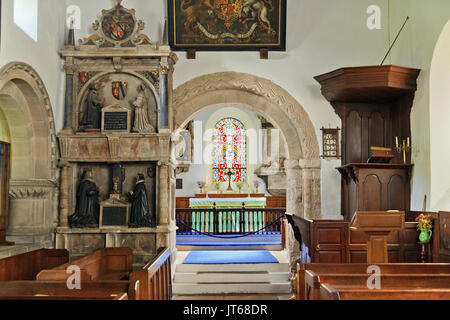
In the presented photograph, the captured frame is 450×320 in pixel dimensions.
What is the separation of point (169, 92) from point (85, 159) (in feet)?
6.38

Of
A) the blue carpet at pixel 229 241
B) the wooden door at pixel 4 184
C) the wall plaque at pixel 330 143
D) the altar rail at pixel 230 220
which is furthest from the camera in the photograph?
the altar rail at pixel 230 220

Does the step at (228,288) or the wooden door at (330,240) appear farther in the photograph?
the step at (228,288)

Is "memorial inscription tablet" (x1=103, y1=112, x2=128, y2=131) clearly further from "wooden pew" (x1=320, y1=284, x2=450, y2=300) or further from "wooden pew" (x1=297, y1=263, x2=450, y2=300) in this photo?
"wooden pew" (x1=320, y1=284, x2=450, y2=300)

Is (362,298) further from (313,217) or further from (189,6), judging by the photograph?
(189,6)

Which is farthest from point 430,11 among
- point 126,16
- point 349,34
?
point 126,16

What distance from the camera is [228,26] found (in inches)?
357

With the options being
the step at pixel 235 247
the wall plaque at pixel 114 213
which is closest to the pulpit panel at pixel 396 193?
the step at pixel 235 247

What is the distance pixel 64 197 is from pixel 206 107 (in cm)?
332

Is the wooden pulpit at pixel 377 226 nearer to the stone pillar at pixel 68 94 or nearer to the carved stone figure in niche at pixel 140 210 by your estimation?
the carved stone figure in niche at pixel 140 210

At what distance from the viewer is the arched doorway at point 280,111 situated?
9.00 meters

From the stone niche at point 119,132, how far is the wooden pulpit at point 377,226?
3897mm

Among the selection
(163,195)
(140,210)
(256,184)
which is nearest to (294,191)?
(163,195)

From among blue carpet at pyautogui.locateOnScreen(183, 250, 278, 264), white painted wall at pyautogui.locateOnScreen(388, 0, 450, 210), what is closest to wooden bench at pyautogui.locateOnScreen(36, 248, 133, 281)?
blue carpet at pyautogui.locateOnScreen(183, 250, 278, 264)
